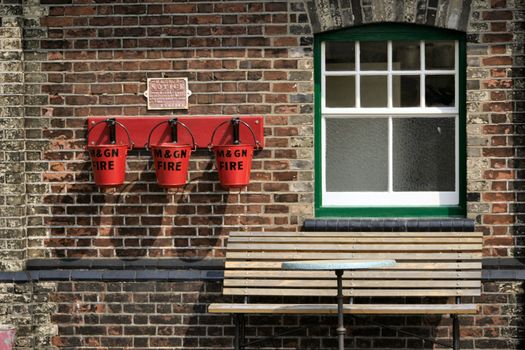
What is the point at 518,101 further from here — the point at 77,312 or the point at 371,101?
the point at 77,312

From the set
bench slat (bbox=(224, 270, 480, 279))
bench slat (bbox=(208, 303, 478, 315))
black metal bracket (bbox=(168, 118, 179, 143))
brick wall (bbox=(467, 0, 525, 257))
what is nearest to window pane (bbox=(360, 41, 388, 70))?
brick wall (bbox=(467, 0, 525, 257))

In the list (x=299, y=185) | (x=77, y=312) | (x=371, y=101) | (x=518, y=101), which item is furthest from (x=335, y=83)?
(x=77, y=312)

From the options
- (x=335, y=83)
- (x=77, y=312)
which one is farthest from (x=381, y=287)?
(x=77, y=312)

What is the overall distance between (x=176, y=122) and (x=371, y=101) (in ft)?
4.83

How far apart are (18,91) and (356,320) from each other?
302 centimetres

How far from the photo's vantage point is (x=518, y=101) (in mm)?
7684

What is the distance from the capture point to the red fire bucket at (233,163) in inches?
295

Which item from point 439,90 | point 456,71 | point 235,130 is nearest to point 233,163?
point 235,130

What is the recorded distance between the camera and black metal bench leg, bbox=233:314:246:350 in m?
7.29

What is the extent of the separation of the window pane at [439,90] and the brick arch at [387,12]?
0.41 metres

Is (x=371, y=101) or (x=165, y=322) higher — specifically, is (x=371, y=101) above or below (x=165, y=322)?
above

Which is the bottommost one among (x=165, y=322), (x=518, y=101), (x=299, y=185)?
(x=165, y=322)

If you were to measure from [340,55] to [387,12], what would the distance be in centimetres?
48

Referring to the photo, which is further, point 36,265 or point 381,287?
point 36,265
